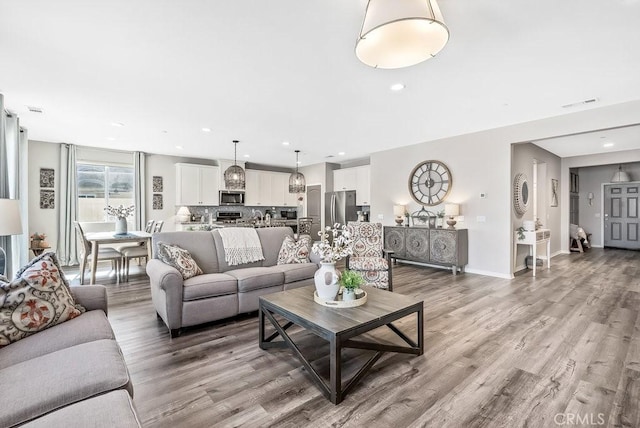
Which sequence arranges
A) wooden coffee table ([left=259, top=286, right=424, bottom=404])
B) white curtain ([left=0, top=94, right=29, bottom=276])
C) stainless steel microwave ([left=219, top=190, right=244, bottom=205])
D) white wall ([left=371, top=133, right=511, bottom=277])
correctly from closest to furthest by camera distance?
1. wooden coffee table ([left=259, top=286, right=424, bottom=404])
2. white curtain ([left=0, top=94, right=29, bottom=276])
3. white wall ([left=371, top=133, right=511, bottom=277])
4. stainless steel microwave ([left=219, top=190, right=244, bottom=205])

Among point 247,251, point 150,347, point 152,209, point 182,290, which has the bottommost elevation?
point 150,347

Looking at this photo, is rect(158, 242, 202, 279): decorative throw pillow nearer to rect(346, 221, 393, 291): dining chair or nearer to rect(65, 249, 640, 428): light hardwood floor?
rect(65, 249, 640, 428): light hardwood floor

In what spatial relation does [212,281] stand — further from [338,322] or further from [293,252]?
[338,322]

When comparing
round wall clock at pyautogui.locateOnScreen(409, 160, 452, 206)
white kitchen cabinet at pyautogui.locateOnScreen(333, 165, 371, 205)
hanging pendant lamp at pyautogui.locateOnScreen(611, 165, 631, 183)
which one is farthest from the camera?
hanging pendant lamp at pyautogui.locateOnScreen(611, 165, 631, 183)

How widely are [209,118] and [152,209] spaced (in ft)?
12.6

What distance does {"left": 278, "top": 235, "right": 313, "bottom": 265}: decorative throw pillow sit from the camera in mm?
3941

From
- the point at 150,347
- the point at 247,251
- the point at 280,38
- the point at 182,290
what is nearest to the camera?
the point at 280,38

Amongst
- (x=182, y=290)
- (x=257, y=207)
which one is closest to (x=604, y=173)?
(x=257, y=207)

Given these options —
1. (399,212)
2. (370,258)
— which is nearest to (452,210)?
(399,212)

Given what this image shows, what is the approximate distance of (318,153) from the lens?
7520 millimetres

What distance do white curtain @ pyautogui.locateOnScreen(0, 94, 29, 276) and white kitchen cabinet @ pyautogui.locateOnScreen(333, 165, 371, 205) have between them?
6563 mm

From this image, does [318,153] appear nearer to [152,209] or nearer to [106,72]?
[152,209]

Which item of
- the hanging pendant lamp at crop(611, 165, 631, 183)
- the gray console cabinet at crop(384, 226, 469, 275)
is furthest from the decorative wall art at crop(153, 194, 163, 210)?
the hanging pendant lamp at crop(611, 165, 631, 183)

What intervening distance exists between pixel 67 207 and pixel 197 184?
8.72 feet
